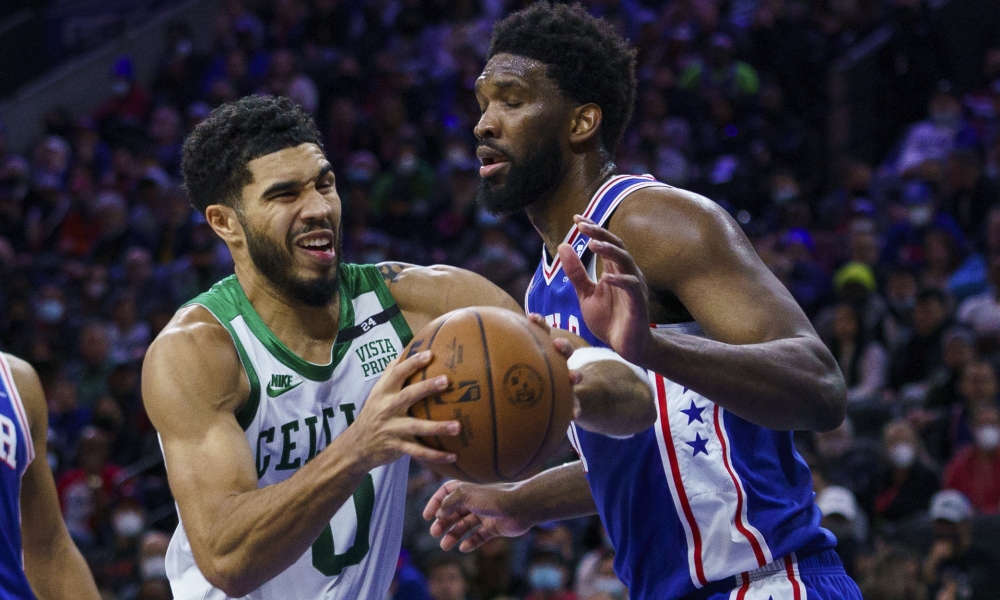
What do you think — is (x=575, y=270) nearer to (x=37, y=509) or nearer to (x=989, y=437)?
(x=37, y=509)

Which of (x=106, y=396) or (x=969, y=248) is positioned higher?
(x=106, y=396)

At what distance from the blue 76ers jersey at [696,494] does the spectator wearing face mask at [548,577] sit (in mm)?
3486

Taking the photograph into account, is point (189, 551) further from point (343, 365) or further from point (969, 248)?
point (969, 248)

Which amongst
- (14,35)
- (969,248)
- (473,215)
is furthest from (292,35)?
(969,248)

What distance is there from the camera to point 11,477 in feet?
12.1

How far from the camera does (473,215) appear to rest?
11102 mm

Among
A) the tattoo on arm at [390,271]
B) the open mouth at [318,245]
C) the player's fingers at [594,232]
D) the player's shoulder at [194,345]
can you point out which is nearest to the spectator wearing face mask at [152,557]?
the tattoo on arm at [390,271]

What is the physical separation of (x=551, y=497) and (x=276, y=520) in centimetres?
103

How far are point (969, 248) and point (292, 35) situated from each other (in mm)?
8255

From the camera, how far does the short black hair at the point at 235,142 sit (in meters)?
3.70

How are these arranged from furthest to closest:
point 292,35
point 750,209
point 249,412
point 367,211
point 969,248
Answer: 1. point 292,35
2. point 367,211
3. point 750,209
4. point 969,248
5. point 249,412

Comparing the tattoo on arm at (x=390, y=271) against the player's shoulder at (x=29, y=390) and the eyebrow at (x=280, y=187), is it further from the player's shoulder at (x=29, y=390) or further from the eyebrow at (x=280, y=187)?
the player's shoulder at (x=29, y=390)

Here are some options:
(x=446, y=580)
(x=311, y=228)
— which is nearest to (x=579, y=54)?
(x=311, y=228)

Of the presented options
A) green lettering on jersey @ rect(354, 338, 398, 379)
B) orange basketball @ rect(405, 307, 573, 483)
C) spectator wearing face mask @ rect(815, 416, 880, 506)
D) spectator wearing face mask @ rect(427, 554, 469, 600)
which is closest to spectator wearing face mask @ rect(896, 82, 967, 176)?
spectator wearing face mask @ rect(815, 416, 880, 506)
